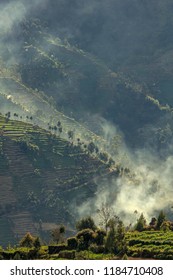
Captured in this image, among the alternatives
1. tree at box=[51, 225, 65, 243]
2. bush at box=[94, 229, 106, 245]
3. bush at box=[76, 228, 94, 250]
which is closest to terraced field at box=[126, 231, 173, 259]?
bush at box=[94, 229, 106, 245]

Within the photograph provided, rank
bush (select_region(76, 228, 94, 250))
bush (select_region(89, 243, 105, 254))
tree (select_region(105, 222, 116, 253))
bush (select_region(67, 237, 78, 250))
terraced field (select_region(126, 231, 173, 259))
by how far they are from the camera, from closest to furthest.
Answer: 1. terraced field (select_region(126, 231, 173, 259))
2. tree (select_region(105, 222, 116, 253))
3. bush (select_region(89, 243, 105, 254))
4. bush (select_region(76, 228, 94, 250))
5. bush (select_region(67, 237, 78, 250))

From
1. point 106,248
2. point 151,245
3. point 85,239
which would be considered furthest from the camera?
point 85,239

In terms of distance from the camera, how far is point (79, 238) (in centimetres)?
13850

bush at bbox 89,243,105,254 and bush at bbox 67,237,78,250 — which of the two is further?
bush at bbox 67,237,78,250

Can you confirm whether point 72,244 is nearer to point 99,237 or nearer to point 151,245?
point 99,237

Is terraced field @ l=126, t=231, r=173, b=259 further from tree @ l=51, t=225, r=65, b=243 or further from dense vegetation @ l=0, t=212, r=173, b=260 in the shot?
tree @ l=51, t=225, r=65, b=243

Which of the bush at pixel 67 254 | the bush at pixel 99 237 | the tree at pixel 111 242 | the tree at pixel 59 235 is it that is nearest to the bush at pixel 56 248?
the bush at pixel 99 237

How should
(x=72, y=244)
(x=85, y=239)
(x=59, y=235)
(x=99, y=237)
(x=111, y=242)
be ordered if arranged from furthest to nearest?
(x=59, y=235) → (x=85, y=239) → (x=72, y=244) → (x=99, y=237) → (x=111, y=242)

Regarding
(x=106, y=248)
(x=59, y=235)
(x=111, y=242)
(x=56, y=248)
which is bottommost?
(x=56, y=248)

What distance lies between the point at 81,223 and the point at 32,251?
38.7 metres

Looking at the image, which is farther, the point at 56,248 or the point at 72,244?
the point at 56,248

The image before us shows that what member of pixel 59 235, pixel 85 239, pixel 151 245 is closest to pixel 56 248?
pixel 85 239
